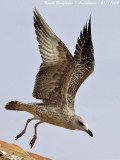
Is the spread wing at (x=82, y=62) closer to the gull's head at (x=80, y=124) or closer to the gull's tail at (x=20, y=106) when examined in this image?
the gull's head at (x=80, y=124)

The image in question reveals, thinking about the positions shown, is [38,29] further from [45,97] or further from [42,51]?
[45,97]

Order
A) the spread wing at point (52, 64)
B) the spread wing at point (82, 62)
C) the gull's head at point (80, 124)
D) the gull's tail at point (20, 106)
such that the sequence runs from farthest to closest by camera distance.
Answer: the spread wing at point (82, 62)
the gull's head at point (80, 124)
the gull's tail at point (20, 106)
the spread wing at point (52, 64)

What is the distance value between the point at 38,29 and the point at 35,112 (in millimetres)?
2096

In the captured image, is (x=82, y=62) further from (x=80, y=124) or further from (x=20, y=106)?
(x=20, y=106)

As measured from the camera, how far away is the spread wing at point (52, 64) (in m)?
9.84

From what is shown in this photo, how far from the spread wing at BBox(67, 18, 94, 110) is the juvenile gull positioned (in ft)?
0.14

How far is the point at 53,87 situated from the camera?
10.6 meters

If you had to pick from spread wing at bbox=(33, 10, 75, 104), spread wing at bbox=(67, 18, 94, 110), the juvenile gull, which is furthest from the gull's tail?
spread wing at bbox=(67, 18, 94, 110)

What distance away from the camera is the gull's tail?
10.1 m

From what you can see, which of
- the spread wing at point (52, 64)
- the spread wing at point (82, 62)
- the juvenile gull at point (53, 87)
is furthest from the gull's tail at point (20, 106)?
the spread wing at point (82, 62)

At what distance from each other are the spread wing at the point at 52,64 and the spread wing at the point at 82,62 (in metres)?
0.67

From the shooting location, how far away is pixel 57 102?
10.6m

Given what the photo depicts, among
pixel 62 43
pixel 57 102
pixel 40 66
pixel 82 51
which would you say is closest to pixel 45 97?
pixel 57 102

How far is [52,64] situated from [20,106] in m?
1.33
